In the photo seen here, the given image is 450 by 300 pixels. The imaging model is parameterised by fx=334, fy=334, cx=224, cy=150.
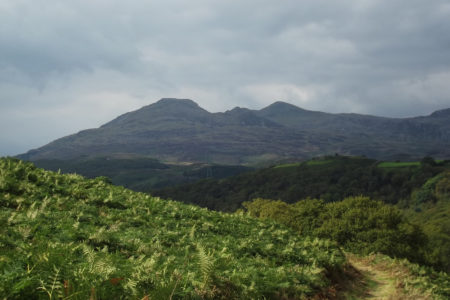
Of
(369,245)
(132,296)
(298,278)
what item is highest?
(132,296)

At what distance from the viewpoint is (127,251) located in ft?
27.3

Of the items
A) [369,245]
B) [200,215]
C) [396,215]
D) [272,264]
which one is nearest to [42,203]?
[200,215]

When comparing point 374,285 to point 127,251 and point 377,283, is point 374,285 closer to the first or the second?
point 377,283

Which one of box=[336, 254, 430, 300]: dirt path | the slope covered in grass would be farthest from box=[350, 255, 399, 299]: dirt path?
the slope covered in grass

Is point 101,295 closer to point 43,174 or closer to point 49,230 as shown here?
point 49,230

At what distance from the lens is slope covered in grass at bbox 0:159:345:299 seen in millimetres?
4777

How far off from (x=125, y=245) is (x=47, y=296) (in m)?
4.64

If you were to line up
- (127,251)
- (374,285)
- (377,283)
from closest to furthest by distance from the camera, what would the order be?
(127,251)
(374,285)
(377,283)

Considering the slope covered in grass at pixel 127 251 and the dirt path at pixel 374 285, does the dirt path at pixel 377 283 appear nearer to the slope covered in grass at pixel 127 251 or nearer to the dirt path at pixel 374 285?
the dirt path at pixel 374 285

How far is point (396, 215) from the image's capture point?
96.4 feet

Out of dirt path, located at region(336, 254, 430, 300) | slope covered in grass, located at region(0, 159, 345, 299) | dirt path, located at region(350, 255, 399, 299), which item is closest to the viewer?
slope covered in grass, located at region(0, 159, 345, 299)

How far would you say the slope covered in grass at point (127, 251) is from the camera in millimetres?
4777

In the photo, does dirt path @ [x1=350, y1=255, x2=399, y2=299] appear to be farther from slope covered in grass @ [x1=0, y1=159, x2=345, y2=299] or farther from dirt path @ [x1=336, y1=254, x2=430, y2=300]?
slope covered in grass @ [x1=0, y1=159, x2=345, y2=299]

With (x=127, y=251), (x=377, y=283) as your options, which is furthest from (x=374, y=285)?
(x=127, y=251)
